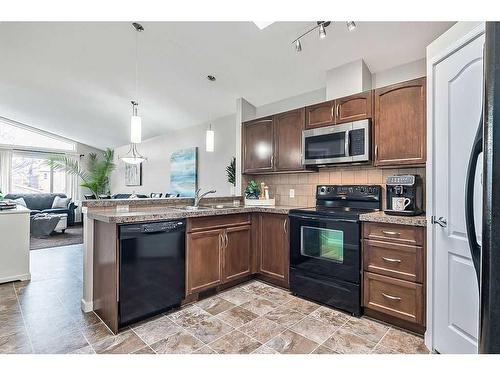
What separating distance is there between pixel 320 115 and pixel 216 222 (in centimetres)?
→ 162

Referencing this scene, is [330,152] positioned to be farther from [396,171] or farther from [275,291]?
[275,291]

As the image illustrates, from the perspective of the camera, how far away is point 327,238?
8.17 ft

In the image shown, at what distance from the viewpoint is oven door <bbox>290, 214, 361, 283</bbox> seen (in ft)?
7.55

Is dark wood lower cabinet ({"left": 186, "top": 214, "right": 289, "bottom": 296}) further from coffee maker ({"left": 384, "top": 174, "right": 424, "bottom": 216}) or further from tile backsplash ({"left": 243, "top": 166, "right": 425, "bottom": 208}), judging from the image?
coffee maker ({"left": 384, "top": 174, "right": 424, "bottom": 216})

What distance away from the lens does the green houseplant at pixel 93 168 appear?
308 inches

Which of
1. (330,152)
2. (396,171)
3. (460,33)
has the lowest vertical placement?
(396,171)

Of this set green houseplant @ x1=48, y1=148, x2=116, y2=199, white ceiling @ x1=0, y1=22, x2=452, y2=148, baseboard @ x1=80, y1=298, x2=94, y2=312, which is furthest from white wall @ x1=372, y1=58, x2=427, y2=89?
green houseplant @ x1=48, y1=148, x2=116, y2=199

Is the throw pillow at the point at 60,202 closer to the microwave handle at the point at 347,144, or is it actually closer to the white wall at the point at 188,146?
the white wall at the point at 188,146

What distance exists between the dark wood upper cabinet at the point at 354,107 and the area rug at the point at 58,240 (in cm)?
538

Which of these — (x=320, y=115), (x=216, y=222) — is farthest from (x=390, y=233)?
(x=216, y=222)
